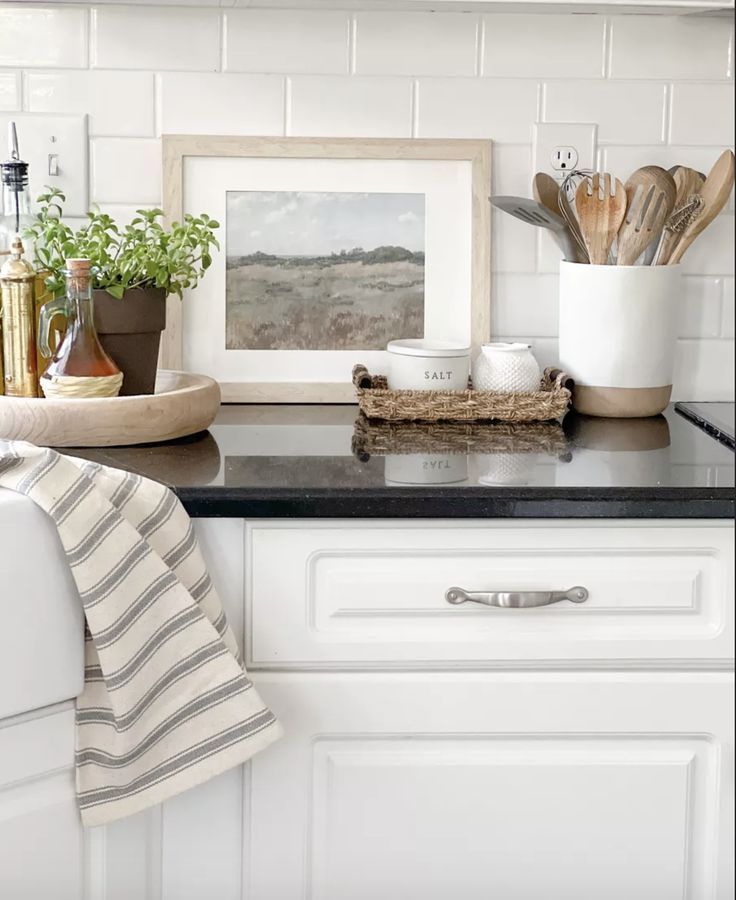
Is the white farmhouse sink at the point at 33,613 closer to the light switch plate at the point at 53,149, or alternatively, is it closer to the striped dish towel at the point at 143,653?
the striped dish towel at the point at 143,653

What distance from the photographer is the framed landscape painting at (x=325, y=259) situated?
1843 millimetres

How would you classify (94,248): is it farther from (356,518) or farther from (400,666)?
(400,666)

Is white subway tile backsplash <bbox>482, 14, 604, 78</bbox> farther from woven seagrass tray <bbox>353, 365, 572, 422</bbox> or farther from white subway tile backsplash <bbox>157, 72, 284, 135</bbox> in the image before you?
woven seagrass tray <bbox>353, 365, 572, 422</bbox>

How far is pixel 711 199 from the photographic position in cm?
179

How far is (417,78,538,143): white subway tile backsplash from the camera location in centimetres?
185

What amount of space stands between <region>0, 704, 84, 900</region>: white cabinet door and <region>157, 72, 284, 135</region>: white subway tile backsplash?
92 centimetres

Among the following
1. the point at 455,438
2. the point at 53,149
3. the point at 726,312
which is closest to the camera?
the point at 455,438

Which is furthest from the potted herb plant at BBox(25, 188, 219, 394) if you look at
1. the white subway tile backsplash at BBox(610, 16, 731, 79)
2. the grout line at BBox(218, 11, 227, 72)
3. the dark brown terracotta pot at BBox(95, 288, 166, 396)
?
the white subway tile backsplash at BBox(610, 16, 731, 79)

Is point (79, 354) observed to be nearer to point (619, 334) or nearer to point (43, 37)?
point (43, 37)

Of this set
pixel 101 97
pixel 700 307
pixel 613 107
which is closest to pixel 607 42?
pixel 613 107

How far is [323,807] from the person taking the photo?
4.51 ft

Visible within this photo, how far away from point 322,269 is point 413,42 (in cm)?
35

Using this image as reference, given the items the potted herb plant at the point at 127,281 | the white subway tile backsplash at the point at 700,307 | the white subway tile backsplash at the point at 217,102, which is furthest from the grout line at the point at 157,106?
the white subway tile backsplash at the point at 700,307

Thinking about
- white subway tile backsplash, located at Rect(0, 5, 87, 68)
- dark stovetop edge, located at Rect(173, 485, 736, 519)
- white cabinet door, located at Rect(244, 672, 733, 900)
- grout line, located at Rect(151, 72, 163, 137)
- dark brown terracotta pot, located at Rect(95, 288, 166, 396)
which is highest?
white subway tile backsplash, located at Rect(0, 5, 87, 68)
